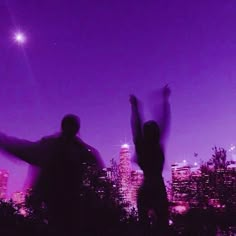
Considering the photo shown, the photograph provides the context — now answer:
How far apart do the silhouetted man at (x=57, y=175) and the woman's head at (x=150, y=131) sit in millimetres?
1223

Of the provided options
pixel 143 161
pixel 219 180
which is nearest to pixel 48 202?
pixel 143 161

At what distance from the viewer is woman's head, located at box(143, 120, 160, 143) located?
5.03 metres

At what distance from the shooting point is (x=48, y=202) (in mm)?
3770

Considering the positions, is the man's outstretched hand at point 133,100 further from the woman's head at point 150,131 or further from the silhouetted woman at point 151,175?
the woman's head at point 150,131

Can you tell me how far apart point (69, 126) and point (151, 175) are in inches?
56.6

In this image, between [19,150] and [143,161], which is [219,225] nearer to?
[143,161]

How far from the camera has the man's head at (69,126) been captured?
167 inches

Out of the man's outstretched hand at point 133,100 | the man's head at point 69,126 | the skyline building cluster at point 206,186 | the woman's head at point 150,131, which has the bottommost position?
the man's head at point 69,126

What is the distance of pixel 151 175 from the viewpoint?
4898 millimetres

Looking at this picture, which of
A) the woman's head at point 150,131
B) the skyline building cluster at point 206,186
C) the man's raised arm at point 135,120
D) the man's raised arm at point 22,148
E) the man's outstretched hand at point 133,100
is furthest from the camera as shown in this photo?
the skyline building cluster at point 206,186

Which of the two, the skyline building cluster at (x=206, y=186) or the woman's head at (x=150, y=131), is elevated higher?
the skyline building cluster at (x=206, y=186)

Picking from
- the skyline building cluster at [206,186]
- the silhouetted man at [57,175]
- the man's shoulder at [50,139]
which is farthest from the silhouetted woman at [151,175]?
the skyline building cluster at [206,186]

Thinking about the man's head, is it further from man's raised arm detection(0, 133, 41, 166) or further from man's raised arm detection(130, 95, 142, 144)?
man's raised arm detection(130, 95, 142, 144)

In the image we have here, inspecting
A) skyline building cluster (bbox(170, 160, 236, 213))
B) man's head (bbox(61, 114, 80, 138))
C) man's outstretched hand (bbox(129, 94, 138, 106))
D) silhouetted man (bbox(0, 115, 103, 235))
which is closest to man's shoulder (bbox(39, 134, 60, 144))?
silhouetted man (bbox(0, 115, 103, 235))
